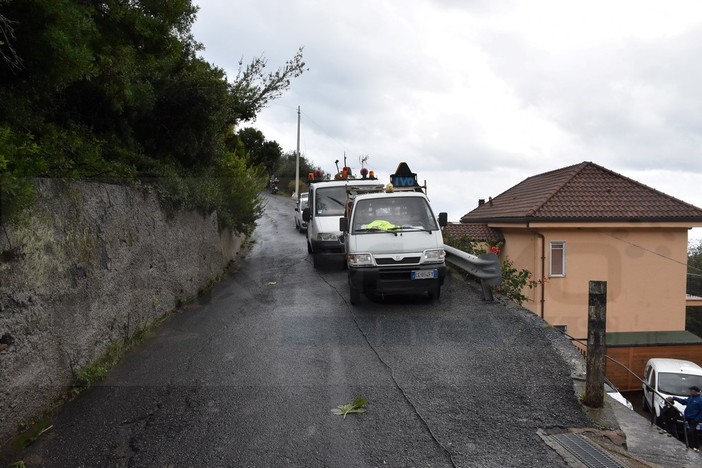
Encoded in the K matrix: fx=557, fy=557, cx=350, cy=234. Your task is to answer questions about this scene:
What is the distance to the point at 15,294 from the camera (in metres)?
4.75

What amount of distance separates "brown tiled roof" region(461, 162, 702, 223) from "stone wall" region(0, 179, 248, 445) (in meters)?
13.9

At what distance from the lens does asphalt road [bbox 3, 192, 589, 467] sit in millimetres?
4625

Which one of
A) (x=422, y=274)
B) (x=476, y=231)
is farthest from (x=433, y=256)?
(x=476, y=231)

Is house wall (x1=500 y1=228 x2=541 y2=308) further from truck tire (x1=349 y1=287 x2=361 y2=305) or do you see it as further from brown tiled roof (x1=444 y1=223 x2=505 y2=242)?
truck tire (x1=349 y1=287 x2=361 y2=305)

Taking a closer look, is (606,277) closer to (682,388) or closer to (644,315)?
(644,315)

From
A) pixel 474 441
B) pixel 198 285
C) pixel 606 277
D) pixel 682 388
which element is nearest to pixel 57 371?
pixel 474 441

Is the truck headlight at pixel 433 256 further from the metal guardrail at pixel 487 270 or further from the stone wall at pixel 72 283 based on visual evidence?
the stone wall at pixel 72 283

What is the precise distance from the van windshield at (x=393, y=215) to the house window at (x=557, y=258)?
10406mm

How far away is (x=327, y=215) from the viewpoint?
15.0 m

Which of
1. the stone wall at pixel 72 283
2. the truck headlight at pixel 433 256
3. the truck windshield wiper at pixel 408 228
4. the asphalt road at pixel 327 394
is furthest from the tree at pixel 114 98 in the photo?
the truck headlight at pixel 433 256

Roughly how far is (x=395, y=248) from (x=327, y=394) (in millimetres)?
4060

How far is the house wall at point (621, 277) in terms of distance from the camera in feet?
61.5

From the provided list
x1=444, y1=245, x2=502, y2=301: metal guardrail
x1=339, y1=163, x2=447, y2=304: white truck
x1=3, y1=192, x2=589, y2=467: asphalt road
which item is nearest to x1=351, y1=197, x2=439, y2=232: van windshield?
x1=339, y1=163, x2=447, y2=304: white truck

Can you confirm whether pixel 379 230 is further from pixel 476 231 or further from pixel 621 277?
pixel 476 231
